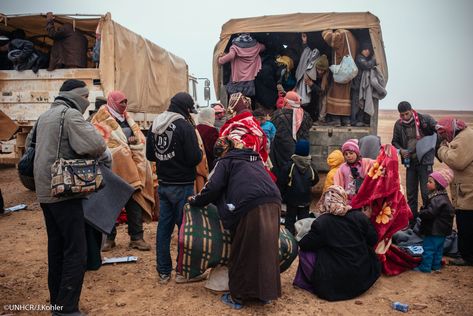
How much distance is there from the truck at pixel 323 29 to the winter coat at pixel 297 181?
67.8 inches

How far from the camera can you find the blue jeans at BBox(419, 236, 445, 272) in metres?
4.72

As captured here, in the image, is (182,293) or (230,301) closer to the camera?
(230,301)

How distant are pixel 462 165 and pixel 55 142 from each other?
4127 millimetres

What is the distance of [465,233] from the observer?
16.1ft

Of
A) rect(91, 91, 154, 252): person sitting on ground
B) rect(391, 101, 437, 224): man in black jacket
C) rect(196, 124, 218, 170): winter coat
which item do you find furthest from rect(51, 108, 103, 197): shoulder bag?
rect(391, 101, 437, 224): man in black jacket

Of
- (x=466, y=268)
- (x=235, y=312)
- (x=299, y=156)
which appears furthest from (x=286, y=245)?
(x=466, y=268)

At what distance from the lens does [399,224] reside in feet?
15.1

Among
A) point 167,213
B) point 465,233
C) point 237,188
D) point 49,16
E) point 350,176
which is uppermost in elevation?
point 49,16

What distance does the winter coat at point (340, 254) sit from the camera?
4012 mm

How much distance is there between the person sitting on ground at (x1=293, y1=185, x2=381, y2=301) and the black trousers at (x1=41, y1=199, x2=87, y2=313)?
198cm

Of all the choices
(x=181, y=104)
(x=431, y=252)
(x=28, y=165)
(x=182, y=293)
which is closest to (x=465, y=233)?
(x=431, y=252)

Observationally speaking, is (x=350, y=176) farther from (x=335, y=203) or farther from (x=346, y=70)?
(x=346, y=70)

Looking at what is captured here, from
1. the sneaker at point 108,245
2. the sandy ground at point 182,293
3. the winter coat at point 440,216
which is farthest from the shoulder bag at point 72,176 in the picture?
the winter coat at point 440,216

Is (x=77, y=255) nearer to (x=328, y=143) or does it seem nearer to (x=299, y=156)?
(x=299, y=156)
